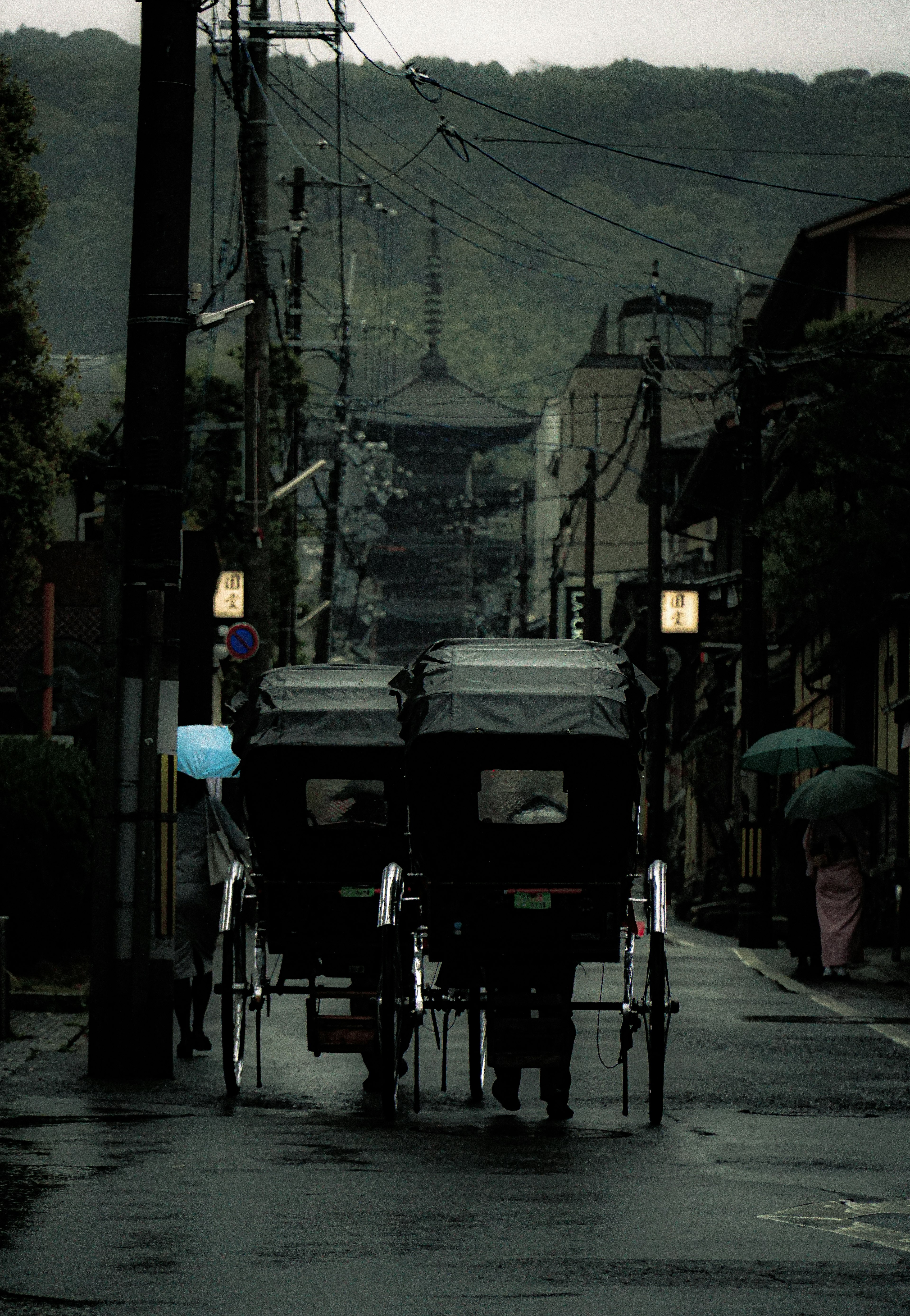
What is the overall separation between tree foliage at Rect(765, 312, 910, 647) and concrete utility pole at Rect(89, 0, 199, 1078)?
12343 mm

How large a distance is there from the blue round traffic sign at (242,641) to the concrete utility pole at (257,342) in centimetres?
67

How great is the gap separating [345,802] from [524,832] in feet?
6.87

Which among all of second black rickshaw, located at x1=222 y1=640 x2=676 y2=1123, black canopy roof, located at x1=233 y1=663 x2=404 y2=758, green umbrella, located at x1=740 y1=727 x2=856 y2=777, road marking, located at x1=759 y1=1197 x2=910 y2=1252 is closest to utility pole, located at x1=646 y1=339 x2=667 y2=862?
green umbrella, located at x1=740 y1=727 x2=856 y2=777

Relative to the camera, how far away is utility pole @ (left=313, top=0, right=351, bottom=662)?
42.8 meters

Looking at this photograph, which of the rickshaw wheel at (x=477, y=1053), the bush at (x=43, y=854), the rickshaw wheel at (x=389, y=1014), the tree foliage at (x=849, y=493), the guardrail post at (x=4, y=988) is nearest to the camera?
the rickshaw wheel at (x=389, y=1014)

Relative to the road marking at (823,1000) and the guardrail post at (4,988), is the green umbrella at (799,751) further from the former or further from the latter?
the guardrail post at (4,988)

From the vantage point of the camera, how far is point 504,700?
34.6 ft

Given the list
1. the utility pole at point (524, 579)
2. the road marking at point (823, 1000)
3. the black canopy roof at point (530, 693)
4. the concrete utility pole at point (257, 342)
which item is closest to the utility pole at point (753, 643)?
the road marking at point (823, 1000)

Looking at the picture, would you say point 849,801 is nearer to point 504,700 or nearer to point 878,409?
point 878,409

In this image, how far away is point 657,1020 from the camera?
9.91m

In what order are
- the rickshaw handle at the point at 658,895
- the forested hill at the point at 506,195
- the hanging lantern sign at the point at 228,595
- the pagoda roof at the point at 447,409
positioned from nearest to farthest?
the rickshaw handle at the point at 658,895 < the hanging lantern sign at the point at 228,595 < the pagoda roof at the point at 447,409 < the forested hill at the point at 506,195

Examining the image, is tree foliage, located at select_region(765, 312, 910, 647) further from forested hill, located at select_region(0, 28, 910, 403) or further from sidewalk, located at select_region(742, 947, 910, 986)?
forested hill, located at select_region(0, 28, 910, 403)

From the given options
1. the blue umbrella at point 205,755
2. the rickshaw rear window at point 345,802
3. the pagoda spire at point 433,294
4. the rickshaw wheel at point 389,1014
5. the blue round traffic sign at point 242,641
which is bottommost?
the rickshaw wheel at point 389,1014

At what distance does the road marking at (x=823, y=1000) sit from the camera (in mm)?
15531
